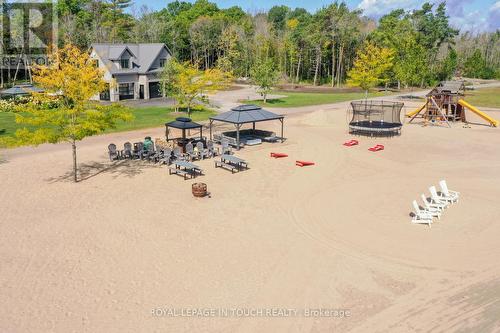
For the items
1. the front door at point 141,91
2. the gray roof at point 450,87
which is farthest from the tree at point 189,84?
the gray roof at point 450,87

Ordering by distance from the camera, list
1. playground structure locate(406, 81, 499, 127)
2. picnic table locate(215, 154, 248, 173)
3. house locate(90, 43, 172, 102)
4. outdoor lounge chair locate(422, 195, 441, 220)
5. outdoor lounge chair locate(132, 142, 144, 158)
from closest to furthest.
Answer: outdoor lounge chair locate(422, 195, 441, 220) → picnic table locate(215, 154, 248, 173) → outdoor lounge chair locate(132, 142, 144, 158) → playground structure locate(406, 81, 499, 127) → house locate(90, 43, 172, 102)

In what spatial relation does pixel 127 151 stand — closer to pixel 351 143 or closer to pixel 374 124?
pixel 351 143

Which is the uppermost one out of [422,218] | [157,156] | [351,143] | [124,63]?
[124,63]

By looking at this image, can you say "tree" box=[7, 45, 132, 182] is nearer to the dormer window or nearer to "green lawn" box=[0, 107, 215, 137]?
"green lawn" box=[0, 107, 215, 137]

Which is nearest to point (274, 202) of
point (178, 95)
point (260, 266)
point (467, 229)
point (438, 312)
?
point (260, 266)

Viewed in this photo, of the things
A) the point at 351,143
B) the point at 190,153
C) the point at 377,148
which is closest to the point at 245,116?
the point at 190,153

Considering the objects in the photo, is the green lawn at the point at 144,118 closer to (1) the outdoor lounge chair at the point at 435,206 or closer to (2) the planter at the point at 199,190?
(2) the planter at the point at 199,190

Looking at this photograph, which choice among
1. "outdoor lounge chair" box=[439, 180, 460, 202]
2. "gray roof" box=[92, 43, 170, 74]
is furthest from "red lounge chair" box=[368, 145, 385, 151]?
"gray roof" box=[92, 43, 170, 74]
